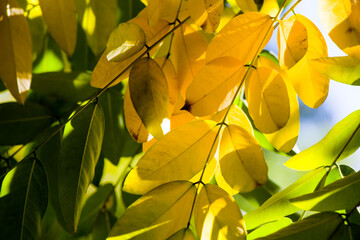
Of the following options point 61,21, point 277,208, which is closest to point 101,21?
point 61,21

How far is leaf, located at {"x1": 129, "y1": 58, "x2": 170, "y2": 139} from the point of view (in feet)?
1.24

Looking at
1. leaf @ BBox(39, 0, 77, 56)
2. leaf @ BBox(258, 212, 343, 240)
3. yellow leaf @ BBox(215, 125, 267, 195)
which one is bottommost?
leaf @ BBox(258, 212, 343, 240)

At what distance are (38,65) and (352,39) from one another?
49cm

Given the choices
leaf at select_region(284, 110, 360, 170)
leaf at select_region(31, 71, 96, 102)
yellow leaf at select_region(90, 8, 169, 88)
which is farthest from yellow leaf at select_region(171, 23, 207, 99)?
leaf at select_region(31, 71, 96, 102)

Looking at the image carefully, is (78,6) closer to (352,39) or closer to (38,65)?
(38,65)

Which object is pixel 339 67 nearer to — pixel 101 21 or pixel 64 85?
pixel 101 21

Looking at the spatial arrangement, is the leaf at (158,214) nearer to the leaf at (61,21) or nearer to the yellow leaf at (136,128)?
the yellow leaf at (136,128)

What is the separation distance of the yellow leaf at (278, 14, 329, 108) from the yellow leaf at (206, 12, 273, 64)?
18mm

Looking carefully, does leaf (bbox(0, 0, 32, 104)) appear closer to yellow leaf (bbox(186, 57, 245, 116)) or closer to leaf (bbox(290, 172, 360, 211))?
yellow leaf (bbox(186, 57, 245, 116))

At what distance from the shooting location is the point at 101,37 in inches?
20.2

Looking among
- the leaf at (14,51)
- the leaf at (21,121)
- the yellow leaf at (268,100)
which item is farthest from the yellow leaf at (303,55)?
the leaf at (21,121)

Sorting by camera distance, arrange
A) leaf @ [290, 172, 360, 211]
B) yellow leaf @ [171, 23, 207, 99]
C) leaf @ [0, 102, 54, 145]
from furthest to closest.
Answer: leaf @ [0, 102, 54, 145] < yellow leaf @ [171, 23, 207, 99] < leaf @ [290, 172, 360, 211]

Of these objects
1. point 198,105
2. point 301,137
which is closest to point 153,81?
point 198,105

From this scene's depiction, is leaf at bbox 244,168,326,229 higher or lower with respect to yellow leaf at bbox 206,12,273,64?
lower
